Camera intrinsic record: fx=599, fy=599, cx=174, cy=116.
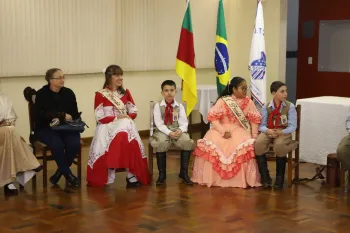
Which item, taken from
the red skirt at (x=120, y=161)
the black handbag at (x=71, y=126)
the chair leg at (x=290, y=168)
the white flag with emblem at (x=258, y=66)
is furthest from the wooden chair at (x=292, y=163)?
the black handbag at (x=71, y=126)

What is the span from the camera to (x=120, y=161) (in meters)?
5.31

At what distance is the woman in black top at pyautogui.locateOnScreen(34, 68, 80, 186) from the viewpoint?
17.4 ft

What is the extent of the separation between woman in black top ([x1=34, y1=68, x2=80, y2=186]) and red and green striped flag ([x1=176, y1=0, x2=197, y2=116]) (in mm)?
1519

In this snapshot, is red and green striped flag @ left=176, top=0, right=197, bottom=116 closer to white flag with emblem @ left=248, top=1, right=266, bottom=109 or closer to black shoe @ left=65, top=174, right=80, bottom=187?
white flag with emblem @ left=248, top=1, right=266, bottom=109

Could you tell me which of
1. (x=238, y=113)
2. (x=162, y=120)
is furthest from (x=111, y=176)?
(x=238, y=113)

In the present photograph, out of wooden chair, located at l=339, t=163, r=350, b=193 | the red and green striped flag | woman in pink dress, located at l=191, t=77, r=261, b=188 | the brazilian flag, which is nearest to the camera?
wooden chair, located at l=339, t=163, r=350, b=193

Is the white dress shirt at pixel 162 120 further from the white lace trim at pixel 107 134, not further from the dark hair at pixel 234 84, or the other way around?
the dark hair at pixel 234 84

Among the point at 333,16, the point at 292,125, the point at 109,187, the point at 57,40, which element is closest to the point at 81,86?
the point at 57,40

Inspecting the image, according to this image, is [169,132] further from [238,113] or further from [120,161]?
[238,113]

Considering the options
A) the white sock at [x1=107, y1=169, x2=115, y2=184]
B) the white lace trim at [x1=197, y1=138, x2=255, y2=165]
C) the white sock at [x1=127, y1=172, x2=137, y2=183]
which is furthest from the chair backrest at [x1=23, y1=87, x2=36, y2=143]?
the white lace trim at [x1=197, y1=138, x2=255, y2=165]

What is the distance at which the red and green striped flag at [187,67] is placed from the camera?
21.4 feet

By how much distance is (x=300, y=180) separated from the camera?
559cm

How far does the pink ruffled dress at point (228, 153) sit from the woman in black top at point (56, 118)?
1125 millimetres

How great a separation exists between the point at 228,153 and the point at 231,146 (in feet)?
0.22
